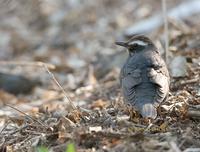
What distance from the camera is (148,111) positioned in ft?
21.6

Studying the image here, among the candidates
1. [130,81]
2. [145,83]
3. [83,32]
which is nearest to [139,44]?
[130,81]

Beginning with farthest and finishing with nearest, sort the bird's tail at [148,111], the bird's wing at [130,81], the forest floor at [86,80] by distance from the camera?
the bird's wing at [130,81], the bird's tail at [148,111], the forest floor at [86,80]

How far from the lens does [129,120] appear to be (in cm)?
682

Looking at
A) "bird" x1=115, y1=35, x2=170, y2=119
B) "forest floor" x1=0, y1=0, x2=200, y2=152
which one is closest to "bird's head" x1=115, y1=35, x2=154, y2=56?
"bird" x1=115, y1=35, x2=170, y2=119

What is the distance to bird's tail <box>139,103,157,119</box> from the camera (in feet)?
21.4

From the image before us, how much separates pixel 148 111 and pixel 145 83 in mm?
484

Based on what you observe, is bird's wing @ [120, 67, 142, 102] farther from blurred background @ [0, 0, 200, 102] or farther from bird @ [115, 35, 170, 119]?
blurred background @ [0, 0, 200, 102]

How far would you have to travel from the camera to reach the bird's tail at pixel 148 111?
21.4ft

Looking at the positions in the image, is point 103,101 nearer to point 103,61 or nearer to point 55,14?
point 103,61

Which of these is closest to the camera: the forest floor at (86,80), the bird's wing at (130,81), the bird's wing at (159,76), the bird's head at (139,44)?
the forest floor at (86,80)

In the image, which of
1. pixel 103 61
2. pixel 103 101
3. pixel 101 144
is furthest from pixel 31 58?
pixel 101 144

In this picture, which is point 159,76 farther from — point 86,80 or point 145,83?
point 86,80

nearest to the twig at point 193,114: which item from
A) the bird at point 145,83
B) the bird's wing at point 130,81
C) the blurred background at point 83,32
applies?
the bird at point 145,83

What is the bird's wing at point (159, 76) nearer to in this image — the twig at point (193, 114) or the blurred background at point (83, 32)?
the twig at point (193, 114)
